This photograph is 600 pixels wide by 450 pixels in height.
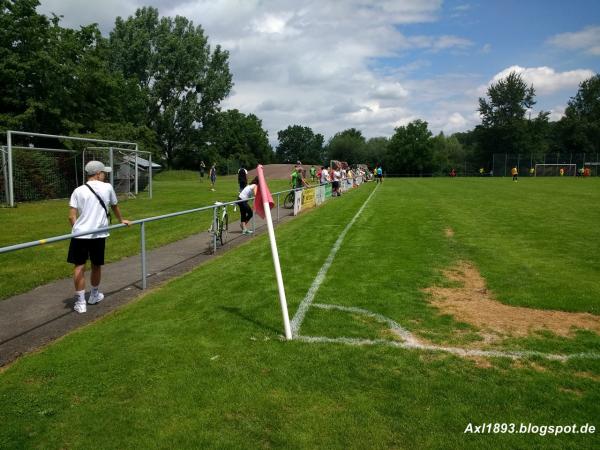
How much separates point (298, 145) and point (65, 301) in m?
145

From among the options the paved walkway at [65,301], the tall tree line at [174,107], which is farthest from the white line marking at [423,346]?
the tall tree line at [174,107]

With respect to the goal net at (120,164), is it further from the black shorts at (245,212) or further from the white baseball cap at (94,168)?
the white baseball cap at (94,168)

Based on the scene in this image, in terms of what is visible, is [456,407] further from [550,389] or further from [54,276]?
[54,276]

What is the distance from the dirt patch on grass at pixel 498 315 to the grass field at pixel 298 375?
0.50 feet

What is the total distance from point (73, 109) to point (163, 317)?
3457 cm

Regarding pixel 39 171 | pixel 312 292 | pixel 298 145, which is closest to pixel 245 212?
pixel 312 292

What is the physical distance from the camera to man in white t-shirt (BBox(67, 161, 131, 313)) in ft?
19.7

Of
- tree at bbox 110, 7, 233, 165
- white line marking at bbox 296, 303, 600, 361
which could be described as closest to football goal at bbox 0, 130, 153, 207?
white line marking at bbox 296, 303, 600, 361

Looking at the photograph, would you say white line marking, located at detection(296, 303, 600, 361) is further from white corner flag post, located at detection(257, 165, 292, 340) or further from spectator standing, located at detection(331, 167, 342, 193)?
spectator standing, located at detection(331, 167, 342, 193)

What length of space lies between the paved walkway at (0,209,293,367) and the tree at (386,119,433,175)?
87129 millimetres

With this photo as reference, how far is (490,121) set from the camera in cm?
9856

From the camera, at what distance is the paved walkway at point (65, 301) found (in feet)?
17.5

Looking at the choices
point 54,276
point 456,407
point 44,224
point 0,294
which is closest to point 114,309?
point 0,294

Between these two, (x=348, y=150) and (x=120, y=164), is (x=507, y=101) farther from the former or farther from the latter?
(x=120, y=164)
